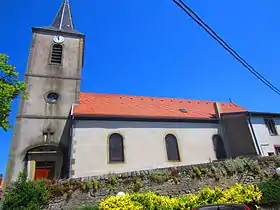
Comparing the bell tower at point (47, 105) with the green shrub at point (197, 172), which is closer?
the green shrub at point (197, 172)

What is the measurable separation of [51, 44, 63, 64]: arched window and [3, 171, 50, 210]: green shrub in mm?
10438

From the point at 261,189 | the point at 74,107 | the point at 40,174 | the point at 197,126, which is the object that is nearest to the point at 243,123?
the point at 197,126

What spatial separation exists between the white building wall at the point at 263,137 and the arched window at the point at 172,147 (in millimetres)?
6429

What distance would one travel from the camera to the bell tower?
42.4ft

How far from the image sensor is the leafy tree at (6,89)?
38.0ft

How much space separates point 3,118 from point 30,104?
3026 mm

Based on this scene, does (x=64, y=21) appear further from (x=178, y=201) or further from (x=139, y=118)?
(x=178, y=201)

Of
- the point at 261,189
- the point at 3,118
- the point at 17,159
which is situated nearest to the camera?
the point at 261,189

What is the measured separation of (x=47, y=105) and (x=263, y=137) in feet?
54.2

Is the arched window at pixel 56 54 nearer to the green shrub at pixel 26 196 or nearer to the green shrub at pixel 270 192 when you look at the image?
the green shrub at pixel 26 196

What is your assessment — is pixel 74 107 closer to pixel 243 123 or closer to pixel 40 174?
pixel 40 174

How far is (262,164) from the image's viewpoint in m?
11.9

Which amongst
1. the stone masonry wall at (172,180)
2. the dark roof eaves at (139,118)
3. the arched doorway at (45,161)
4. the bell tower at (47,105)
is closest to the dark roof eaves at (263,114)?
the dark roof eaves at (139,118)

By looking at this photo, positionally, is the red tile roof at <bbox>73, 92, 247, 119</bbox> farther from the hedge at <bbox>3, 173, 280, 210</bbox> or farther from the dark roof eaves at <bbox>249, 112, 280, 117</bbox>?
the hedge at <bbox>3, 173, 280, 210</bbox>
